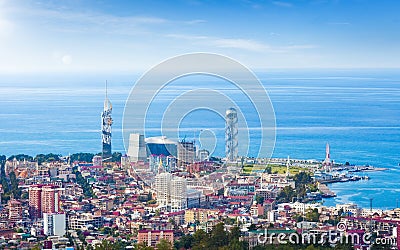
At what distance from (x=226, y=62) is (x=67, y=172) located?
3742 millimetres

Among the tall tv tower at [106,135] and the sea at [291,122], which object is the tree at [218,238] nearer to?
the sea at [291,122]

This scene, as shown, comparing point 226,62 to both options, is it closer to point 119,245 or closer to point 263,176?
point 119,245

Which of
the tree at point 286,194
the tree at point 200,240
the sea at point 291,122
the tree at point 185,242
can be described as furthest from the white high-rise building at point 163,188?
the tree at point 200,240

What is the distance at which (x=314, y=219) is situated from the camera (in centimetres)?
648

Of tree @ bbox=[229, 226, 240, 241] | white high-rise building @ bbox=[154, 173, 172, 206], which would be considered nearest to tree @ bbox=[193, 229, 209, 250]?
tree @ bbox=[229, 226, 240, 241]

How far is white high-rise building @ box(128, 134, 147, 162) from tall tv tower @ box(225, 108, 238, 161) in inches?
34.6

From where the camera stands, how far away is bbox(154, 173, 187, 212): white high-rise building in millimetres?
6852

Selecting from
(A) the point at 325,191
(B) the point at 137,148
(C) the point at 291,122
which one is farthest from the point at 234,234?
(C) the point at 291,122

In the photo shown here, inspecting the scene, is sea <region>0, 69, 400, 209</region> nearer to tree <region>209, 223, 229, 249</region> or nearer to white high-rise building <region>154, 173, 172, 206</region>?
white high-rise building <region>154, 173, 172, 206</region>

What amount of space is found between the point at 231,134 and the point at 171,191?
5.92 ft

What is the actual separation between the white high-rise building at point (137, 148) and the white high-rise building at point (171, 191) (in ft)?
4.04

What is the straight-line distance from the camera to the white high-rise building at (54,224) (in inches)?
241

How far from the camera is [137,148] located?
893 centimetres

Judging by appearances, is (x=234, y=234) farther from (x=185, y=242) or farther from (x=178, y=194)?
(x=178, y=194)
